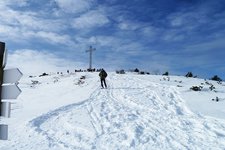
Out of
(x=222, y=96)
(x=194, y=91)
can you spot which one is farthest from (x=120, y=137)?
(x=194, y=91)

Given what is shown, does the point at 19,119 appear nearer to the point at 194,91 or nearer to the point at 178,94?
the point at 178,94

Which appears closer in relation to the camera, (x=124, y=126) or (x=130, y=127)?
(x=130, y=127)

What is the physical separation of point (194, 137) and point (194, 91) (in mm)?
11998

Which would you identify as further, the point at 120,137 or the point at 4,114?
the point at 120,137

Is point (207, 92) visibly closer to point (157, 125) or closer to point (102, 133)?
point (157, 125)

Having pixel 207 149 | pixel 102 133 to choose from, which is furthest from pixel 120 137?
pixel 207 149

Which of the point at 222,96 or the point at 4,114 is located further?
the point at 222,96

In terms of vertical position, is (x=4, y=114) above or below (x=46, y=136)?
above

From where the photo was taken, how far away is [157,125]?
12320 millimetres

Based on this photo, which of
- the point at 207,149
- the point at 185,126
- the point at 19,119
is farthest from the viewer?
the point at 19,119

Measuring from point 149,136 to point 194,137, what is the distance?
156cm

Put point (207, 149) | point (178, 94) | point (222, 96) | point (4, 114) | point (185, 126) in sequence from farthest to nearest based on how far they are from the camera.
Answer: point (178, 94) < point (222, 96) < point (185, 126) < point (207, 149) < point (4, 114)

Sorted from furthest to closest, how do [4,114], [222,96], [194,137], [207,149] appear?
[222,96] < [194,137] < [207,149] < [4,114]

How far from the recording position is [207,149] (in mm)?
9477
